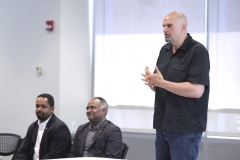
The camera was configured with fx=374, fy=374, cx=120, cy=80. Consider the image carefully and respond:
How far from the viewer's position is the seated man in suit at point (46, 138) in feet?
12.3

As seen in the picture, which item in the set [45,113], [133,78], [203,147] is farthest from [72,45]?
[203,147]

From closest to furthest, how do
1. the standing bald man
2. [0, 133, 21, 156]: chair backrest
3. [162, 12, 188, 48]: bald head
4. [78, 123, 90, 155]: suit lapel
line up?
the standing bald man, [162, 12, 188, 48]: bald head, [78, 123, 90, 155]: suit lapel, [0, 133, 21, 156]: chair backrest

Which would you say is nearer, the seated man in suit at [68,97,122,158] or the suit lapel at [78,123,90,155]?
the seated man in suit at [68,97,122,158]

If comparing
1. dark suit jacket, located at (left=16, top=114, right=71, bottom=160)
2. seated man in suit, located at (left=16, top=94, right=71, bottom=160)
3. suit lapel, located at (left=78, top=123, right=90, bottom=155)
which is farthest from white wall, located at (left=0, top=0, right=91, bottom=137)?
suit lapel, located at (left=78, top=123, right=90, bottom=155)

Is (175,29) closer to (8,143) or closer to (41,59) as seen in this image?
(8,143)

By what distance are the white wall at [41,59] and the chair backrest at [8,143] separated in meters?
0.75

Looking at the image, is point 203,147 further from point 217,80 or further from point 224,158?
point 217,80

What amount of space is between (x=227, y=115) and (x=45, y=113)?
81.4 inches

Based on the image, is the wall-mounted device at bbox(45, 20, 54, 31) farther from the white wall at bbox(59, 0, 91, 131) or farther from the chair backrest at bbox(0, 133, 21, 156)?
the chair backrest at bbox(0, 133, 21, 156)

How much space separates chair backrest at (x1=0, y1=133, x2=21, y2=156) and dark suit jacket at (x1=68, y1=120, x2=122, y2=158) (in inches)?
27.7

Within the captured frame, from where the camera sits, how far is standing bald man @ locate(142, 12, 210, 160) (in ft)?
8.10

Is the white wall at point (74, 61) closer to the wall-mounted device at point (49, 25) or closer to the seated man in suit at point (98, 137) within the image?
the wall-mounted device at point (49, 25)

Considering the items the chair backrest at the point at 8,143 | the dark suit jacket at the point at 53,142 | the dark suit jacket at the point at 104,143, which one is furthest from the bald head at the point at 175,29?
the chair backrest at the point at 8,143

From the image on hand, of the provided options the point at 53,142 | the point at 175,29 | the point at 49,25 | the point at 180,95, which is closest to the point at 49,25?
the point at 49,25
